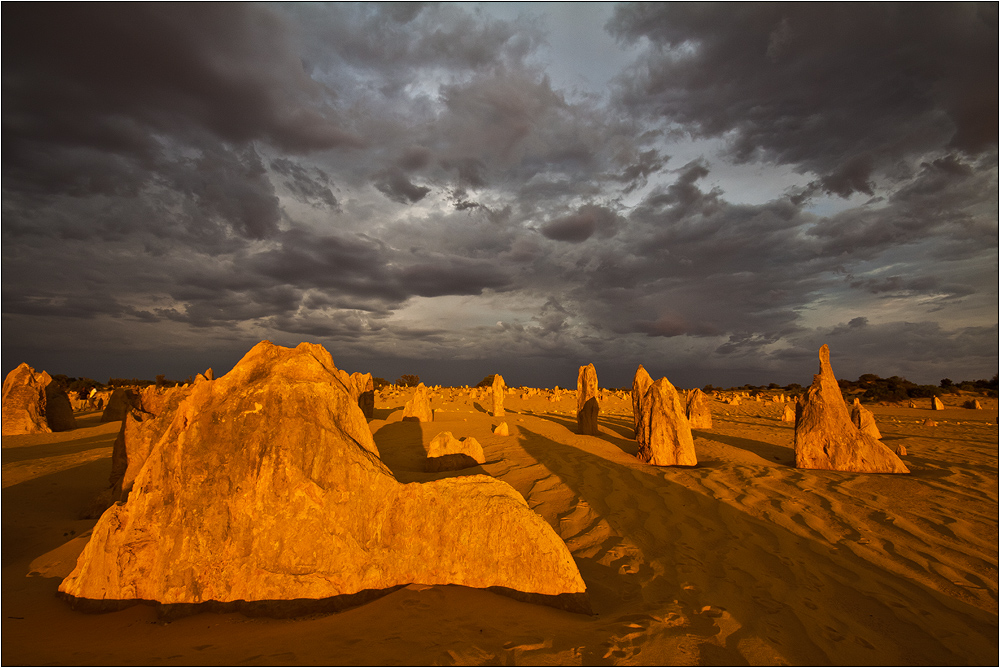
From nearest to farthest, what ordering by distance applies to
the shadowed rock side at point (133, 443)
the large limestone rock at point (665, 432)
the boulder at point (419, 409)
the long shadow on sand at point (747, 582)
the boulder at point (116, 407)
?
the long shadow on sand at point (747, 582)
the shadowed rock side at point (133, 443)
the large limestone rock at point (665, 432)
the boulder at point (419, 409)
the boulder at point (116, 407)

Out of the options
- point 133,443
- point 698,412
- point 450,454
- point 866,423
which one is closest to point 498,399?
point 698,412

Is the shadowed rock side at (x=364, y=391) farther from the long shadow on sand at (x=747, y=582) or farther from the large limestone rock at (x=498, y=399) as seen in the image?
the long shadow on sand at (x=747, y=582)

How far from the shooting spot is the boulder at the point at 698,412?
20.3 meters

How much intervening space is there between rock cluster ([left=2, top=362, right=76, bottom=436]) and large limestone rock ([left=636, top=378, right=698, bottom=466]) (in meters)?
24.1

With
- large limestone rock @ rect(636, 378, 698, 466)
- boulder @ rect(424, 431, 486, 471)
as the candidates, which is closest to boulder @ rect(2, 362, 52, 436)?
boulder @ rect(424, 431, 486, 471)

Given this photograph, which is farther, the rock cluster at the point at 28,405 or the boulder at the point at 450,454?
the rock cluster at the point at 28,405

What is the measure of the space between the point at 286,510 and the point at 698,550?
5.57 metres

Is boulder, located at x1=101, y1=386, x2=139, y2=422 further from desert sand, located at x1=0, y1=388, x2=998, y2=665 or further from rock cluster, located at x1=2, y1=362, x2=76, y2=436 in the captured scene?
desert sand, located at x1=0, y1=388, x2=998, y2=665

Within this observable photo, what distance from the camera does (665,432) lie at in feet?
40.0

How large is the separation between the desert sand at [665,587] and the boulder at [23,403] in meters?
9.96

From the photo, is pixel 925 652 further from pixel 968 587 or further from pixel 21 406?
pixel 21 406

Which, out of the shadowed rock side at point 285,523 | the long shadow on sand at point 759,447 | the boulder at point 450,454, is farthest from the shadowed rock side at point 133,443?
the long shadow on sand at point 759,447

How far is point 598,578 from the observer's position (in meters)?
5.40

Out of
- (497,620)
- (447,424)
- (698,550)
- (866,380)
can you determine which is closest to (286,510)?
(497,620)
